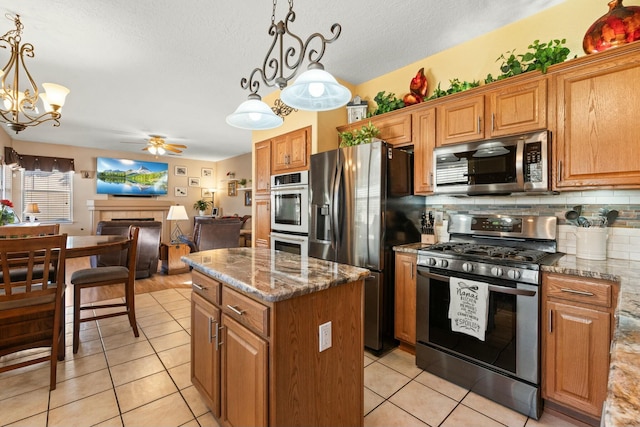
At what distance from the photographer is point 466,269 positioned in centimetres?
199

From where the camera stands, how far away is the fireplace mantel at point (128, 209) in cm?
712

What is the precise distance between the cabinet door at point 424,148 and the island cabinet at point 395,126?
7 cm

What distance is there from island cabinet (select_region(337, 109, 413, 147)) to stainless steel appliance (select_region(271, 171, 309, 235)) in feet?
2.84

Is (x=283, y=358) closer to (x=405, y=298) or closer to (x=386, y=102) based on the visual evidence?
(x=405, y=298)

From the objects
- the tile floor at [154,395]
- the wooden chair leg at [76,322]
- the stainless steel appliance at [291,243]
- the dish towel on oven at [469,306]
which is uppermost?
the stainless steel appliance at [291,243]

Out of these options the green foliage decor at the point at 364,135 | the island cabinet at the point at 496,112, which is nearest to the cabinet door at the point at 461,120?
the island cabinet at the point at 496,112

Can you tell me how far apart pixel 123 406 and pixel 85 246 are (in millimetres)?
1308

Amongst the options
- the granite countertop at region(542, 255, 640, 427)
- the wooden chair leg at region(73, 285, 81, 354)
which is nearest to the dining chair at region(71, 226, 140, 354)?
the wooden chair leg at region(73, 285, 81, 354)

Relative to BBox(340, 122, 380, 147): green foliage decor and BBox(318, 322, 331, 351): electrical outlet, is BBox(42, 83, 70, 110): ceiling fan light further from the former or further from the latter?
BBox(318, 322, 331, 351): electrical outlet

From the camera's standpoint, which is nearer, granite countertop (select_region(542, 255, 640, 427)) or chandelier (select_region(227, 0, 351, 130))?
granite countertop (select_region(542, 255, 640, 427))

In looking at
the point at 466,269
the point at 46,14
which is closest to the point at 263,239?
the point at 466,269

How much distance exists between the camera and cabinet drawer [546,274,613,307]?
1.56m

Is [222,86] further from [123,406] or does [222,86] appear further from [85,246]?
[123,406]

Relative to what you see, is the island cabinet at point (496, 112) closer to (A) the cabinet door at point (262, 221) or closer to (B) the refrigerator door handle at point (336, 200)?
(B) the refrigerator door handle at point (336, 200)
